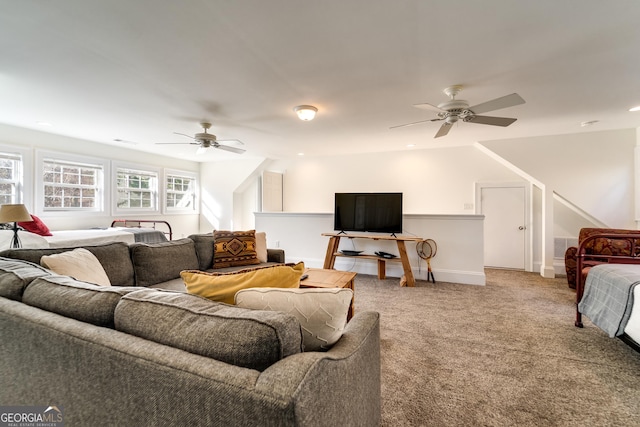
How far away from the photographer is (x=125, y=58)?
227 cm

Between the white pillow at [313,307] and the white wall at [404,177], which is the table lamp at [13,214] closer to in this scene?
the white pillow at [313,307]

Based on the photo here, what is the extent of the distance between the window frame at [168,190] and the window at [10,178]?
2389 millimetres

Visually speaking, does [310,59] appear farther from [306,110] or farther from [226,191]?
[226,191]

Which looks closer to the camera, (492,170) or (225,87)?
(225,87)

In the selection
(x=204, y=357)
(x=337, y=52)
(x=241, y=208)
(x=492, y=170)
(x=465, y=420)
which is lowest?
(x=465, y=420)

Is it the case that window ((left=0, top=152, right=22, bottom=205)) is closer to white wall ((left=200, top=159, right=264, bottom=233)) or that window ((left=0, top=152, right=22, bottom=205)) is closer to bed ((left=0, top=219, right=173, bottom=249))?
bed ((left=0, top=219, right=173, bottom=249))

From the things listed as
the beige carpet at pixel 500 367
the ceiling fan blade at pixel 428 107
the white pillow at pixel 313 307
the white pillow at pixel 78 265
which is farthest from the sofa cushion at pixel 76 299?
the ceiling fan blade at pixel 428 107

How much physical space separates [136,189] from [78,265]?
4.70m

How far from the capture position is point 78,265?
6.29ft

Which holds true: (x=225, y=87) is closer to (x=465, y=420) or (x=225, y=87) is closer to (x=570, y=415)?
(x=465, y=420)

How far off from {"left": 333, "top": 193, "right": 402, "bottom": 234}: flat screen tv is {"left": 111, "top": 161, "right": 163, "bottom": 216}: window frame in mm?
4203

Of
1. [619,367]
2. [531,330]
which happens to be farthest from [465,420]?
[531,330]

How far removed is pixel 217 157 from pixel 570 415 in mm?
6872

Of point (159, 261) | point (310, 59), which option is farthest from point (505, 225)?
point (159, 261)
